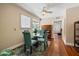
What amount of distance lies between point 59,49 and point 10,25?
127cm

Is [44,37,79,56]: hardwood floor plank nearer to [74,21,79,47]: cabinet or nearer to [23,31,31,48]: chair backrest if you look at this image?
[74,21,79,47]: cabinet

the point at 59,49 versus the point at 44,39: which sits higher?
the point at 44,39

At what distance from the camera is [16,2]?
240 cm

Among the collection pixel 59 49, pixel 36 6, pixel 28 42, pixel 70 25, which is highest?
pixel 36 6

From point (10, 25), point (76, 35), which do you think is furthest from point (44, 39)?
point (10, 25)

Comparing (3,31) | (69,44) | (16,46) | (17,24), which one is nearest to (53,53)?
(69,44)

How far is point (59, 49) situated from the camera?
2646mm

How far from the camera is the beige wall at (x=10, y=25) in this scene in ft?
8.00

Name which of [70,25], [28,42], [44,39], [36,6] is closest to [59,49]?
[44,39]

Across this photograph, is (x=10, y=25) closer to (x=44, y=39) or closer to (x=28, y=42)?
(x=28, y=42)

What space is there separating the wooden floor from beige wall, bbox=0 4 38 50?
71 centimetres

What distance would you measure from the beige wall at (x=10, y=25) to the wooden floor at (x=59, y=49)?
714mm

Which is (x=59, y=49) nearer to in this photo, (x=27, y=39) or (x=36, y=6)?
(x=27, y=39)

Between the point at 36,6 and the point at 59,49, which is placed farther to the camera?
the point at 59,49
